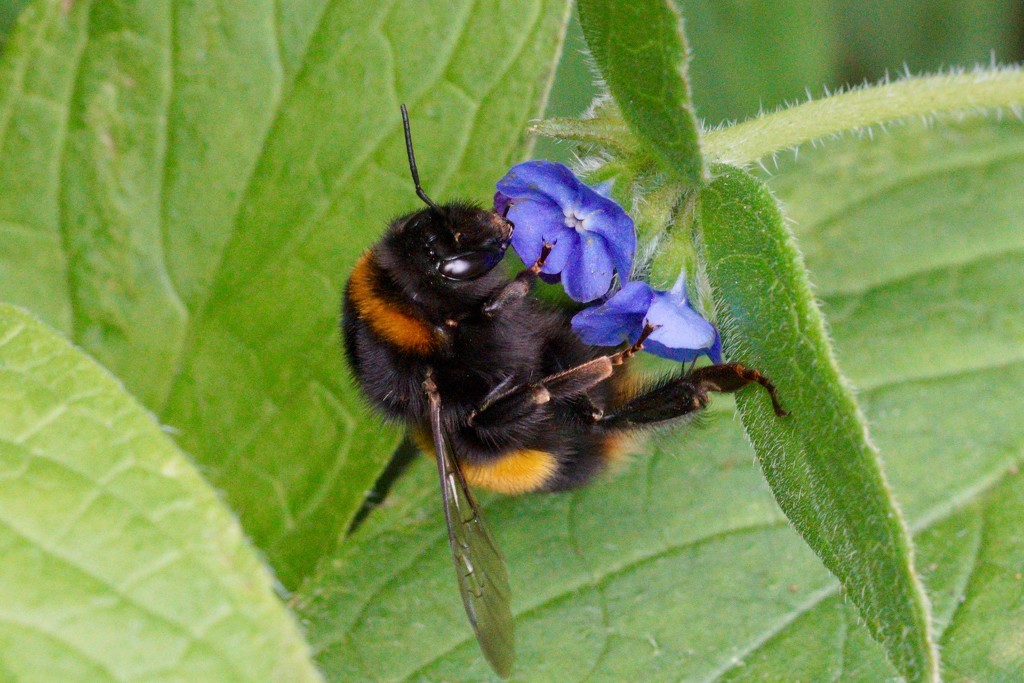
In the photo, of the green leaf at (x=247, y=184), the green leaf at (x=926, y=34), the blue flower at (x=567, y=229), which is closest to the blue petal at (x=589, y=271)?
the blue flower at (x=567, y=229)

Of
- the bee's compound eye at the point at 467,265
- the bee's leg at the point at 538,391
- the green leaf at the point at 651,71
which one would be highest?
the green leaf at the point at 651,71

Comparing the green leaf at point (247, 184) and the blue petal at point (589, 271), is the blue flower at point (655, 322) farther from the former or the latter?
the green leaf at point (247, 184)

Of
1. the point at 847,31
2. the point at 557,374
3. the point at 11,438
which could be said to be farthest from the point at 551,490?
the point at 847,31

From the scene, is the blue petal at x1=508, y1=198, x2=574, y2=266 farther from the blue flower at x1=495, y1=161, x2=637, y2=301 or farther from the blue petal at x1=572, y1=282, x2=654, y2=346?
the blue petal at x1=572, y1=282, x2=654, y2=346

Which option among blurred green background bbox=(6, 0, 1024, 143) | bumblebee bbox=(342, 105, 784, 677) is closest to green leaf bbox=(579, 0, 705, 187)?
bumblebee bbox=(342, 105, 784, 677)

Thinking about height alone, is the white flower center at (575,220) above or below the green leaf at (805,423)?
above

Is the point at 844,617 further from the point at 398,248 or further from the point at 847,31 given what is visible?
the point at 847,31

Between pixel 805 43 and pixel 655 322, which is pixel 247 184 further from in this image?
pixel 805 43
